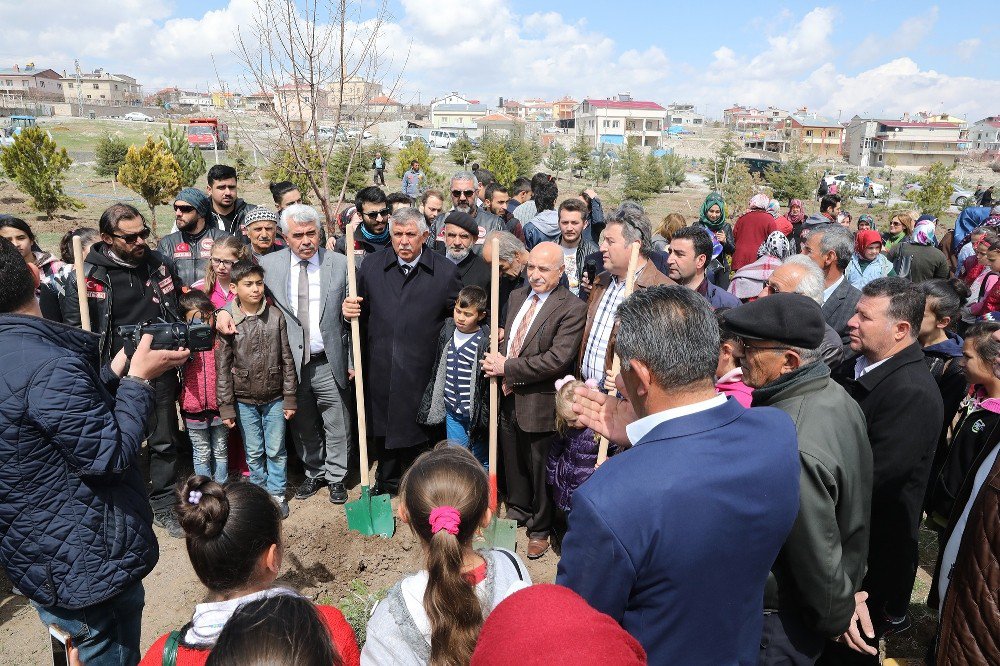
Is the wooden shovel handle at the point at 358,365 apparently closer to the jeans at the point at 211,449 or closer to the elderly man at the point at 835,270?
the jeans at the point at 211,449

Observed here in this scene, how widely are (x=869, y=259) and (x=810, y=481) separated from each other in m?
5.92

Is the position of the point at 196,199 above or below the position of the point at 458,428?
above

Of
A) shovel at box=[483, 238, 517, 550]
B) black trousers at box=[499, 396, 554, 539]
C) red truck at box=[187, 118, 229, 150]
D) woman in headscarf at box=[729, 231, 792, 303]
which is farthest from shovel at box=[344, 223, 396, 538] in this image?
red truck at box=[187, 118, 229, 150]

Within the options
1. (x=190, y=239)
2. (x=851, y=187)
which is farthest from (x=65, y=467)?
(x=851, y=187)

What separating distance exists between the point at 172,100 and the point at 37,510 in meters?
106

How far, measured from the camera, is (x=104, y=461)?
7.23 ft

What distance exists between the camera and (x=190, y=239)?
543 cm

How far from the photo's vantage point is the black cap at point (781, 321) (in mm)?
2113

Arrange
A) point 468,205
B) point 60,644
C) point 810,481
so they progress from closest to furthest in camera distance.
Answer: point 810,481, point 60,644, point 468,205

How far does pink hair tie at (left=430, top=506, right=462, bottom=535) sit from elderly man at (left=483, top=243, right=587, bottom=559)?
220cm

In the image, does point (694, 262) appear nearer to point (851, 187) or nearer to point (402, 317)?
point (402, 317)

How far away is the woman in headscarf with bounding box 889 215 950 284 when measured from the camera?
718 centimetres

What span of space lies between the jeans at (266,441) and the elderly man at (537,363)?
63.6 inches

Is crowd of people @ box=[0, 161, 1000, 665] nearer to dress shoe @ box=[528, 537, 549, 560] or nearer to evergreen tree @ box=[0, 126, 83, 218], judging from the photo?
dress shoe @ box=[528, 537, 549, 560]
